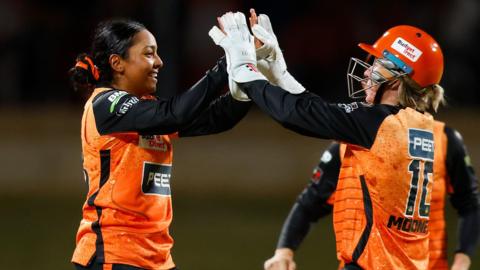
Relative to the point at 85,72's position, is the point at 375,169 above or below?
below

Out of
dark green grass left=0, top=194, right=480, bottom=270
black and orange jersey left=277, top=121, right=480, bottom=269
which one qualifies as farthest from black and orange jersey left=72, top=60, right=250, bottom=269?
dark green grass left=0, top=194, right=480, bottom=270

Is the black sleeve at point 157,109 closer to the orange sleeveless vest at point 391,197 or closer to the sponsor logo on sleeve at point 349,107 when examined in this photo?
the sponsor logo on sleeve at point 349,107

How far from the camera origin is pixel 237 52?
12.2 feet

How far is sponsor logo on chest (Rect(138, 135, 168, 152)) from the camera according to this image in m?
3.88

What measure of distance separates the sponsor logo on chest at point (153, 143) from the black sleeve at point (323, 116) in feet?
1.80

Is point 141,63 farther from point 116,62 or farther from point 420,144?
point 420,144

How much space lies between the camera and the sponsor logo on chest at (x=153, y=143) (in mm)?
3879

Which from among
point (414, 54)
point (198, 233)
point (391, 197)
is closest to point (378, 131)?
point (391, 197)

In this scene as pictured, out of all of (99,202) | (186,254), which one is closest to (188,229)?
(186,254)

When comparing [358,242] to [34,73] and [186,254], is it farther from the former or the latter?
[34,73]

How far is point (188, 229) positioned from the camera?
9016mm

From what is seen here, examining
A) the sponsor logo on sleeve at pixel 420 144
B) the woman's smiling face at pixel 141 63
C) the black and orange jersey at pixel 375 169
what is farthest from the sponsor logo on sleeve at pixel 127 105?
the sponsor logo on sleeve at pixel 420 144

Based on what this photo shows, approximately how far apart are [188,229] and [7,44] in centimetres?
377

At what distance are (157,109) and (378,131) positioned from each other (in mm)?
891
